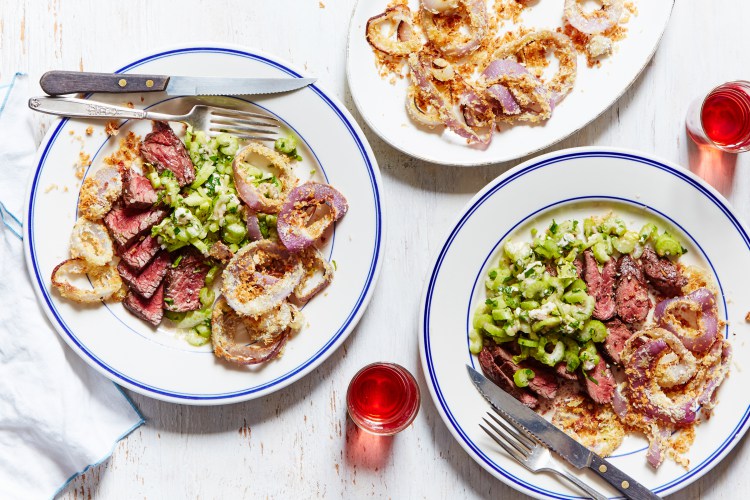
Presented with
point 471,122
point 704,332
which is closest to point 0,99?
point 471,122

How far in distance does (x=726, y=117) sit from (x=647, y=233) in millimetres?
590

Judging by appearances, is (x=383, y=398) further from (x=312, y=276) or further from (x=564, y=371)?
(x=564, y=371)

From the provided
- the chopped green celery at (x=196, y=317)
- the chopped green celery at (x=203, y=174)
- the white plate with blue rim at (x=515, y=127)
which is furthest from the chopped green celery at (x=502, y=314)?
the chopped green celery at (x=203, y=174)

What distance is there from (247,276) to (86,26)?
1225mm

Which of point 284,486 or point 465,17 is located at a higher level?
point 465,17

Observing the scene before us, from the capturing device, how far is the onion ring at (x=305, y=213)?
2496 mm

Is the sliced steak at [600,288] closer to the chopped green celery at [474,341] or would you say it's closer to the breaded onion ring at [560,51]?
the chopped green celery at [474,341]

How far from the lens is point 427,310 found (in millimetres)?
2562

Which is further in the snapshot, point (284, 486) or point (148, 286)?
point (284, 486)

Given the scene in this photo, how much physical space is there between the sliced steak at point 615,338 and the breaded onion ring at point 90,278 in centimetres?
193

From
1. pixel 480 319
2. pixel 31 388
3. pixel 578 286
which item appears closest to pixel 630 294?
pixel 578 286

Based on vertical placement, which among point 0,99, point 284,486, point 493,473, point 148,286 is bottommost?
point 284,486

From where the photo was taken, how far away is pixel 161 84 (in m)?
2.45

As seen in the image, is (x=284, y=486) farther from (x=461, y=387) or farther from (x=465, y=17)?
(x=465, y=17)
